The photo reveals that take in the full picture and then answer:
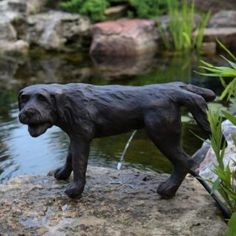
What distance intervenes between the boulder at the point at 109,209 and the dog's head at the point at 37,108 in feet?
1.51

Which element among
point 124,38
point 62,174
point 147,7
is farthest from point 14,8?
point 62,174

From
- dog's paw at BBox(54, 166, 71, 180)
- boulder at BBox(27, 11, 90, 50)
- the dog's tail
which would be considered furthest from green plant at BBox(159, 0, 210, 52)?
the dog's tail

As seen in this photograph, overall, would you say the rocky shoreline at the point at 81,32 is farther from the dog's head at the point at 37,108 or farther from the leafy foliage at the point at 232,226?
the leafy foliage at the point at 232,226

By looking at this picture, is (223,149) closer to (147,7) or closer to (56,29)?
(56,29)

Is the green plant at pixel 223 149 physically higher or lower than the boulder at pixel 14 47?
higher

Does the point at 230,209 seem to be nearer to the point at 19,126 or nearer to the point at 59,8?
the point at 19,126

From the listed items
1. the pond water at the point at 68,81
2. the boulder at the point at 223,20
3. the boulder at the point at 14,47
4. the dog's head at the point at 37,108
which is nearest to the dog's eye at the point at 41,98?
the dog's head at the point at 37,108

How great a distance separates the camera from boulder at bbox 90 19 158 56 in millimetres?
10633

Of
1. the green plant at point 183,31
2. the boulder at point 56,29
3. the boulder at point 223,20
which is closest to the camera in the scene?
the green plant at point 183,31

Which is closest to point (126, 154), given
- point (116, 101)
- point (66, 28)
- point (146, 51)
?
point (116, 101)

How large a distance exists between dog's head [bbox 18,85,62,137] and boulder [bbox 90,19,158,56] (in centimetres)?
795

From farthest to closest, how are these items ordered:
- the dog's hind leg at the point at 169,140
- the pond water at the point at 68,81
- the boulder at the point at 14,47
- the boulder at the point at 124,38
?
the boulder at the point at 14,47 < the boulder at the point at 124,38 < the pond water at the point at 68,81 < the dog's hind leg at the point at 169,140

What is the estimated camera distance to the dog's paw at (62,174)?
3170 mm

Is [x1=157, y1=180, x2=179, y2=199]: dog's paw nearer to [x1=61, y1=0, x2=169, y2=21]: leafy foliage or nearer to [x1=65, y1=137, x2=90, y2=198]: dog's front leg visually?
[x1=65, y1=137, x2=90, y2=198]: dog's front leg
